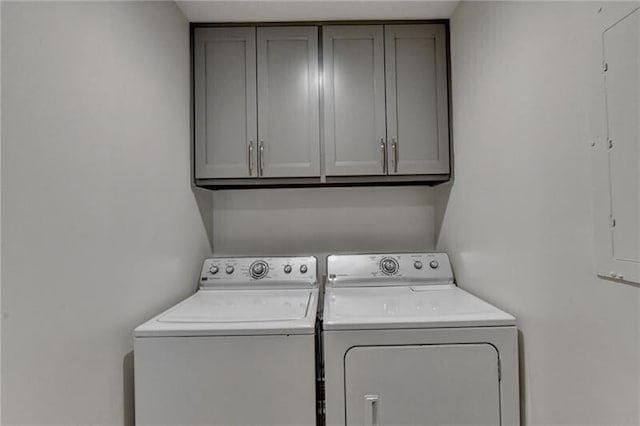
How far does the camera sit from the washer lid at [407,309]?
1204 millimetres

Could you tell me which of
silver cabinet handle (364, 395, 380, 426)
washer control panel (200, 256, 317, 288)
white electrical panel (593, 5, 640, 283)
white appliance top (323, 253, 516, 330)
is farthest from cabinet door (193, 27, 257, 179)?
white electrical panel (593, 5, 640, 283)

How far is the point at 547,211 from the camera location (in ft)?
3.49

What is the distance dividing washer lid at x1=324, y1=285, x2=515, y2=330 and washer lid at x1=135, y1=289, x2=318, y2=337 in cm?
11

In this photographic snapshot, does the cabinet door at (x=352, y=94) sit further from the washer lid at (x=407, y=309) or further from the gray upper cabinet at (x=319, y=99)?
the washer lid at (x=407, y=309)

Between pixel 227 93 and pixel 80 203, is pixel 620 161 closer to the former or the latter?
pixel 80 203

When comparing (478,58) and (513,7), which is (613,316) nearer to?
(513,7)

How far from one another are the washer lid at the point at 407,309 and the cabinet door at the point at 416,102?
647 mm

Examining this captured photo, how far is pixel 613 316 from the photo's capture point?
83cm

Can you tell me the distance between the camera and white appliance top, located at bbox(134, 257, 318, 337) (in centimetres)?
119

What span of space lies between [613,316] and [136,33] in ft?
5.80

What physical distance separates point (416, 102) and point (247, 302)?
1363 mm

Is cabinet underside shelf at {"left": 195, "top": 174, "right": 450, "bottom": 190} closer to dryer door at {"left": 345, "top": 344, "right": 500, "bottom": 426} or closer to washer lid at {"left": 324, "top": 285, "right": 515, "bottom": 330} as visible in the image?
washer lid at {"left": 324, "top": 285, "right": 515, "bottom": 330}

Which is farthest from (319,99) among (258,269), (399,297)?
(399,297)

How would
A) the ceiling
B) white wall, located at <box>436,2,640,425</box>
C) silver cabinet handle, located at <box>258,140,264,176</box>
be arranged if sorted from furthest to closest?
silver cabinet handle, located at <box>258,140,264,176</box> < the ceiling < white wall, located at <box>436,2,640,425</box>
